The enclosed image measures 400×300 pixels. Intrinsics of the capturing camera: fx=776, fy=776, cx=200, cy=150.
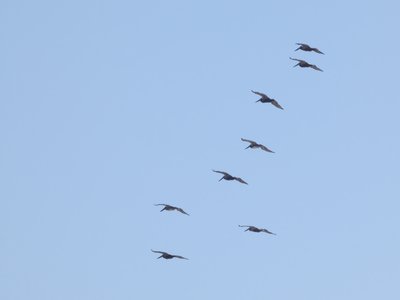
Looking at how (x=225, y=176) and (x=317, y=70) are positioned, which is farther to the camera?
(x=225, y=176)

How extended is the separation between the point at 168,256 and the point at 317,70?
36.3 meters

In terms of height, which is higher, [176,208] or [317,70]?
[317,70]

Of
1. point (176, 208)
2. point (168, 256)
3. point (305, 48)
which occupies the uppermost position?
→ point (305, 48)

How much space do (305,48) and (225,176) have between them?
24.2 m

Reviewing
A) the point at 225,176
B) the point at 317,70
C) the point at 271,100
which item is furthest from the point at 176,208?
the point at 317,70

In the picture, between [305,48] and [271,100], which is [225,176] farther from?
[305,48]

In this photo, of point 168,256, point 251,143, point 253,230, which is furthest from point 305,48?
point 168,256

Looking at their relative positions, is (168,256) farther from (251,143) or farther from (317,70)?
(317,70)

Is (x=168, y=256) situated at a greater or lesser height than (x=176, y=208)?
lesser

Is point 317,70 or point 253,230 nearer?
point 317,70

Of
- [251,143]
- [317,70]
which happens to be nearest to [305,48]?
[317,70]

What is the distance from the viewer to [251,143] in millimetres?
126750

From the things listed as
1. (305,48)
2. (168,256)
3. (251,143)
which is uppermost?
(305,48)

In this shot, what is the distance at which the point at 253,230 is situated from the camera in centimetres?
12588
